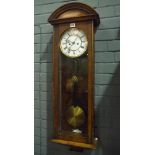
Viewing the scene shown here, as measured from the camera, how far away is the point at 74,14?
1195 mm

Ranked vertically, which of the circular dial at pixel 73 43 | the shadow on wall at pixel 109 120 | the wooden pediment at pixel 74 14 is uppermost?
the wooden pediment at pixel 74 14

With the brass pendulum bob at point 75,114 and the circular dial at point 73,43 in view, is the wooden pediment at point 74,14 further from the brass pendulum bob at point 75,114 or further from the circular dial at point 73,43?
the brass pendulum bob at point 75,114

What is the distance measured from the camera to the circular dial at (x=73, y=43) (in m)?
1.21

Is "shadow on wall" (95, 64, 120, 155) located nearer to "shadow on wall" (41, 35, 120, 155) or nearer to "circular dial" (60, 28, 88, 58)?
"shadow on wall" (41, 35, 120, 155)

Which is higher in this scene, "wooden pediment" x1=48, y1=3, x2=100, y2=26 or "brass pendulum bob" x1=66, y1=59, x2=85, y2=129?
"wooden pediment" x1=48, y1=3, x2=100, y2=26

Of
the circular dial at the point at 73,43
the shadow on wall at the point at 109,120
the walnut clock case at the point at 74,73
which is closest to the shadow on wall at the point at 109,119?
the shadow on wall at the point at 109,120

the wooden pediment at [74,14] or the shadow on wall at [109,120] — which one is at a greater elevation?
the wooden pediment at [74,14]

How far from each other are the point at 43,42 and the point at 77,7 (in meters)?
0.46

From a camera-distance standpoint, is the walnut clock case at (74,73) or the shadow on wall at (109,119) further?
the shadow on wall at (109,119)

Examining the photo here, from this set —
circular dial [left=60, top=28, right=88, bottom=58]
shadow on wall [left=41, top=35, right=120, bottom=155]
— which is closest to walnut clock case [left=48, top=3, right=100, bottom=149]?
circular dial [left=60, top=28, right=88, bottom=58]

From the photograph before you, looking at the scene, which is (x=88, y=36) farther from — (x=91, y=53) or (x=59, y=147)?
(x=59, y=147)

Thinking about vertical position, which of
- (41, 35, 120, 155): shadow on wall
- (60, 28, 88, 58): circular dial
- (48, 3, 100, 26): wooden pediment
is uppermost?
(48, 3, 100, 26): wooden pediment

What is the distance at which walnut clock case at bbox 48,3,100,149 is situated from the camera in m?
1.18

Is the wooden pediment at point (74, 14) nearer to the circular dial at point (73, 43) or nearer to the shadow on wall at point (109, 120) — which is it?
the circular dial at point (73, 43)
